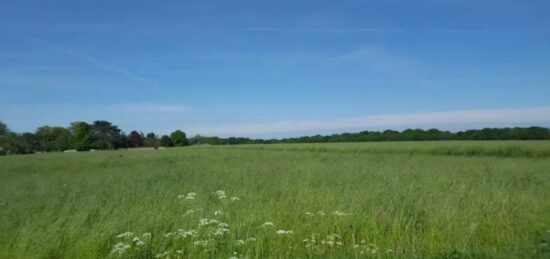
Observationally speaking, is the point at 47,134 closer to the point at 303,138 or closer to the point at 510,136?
the point at 303,138

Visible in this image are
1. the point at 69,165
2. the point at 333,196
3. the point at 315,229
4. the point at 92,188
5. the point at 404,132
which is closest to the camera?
the point at 315,229

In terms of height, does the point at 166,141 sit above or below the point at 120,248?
above

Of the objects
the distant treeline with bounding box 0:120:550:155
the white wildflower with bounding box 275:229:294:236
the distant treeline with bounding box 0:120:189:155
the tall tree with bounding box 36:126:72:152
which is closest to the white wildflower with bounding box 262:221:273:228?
the white wildflower with bounding box 275:229:294:236

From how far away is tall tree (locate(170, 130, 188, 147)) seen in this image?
97381 millimetres

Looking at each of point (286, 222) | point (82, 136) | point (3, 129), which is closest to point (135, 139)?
point (82, 136)

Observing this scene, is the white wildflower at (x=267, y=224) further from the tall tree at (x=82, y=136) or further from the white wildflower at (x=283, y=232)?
the tall tree at (x=82, y=136)

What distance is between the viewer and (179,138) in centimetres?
9812

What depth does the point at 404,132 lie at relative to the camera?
65.8 meters

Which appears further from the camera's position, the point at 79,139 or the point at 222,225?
the point at 79,139

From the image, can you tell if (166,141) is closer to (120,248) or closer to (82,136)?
(82,136)

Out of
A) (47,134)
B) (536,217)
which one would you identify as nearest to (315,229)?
(536,217)

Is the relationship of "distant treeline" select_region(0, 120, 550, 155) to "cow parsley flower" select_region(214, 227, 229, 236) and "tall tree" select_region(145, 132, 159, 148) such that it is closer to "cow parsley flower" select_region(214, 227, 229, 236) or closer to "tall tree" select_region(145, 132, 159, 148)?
"tall tree" select_region(145, 132, 159, 148)

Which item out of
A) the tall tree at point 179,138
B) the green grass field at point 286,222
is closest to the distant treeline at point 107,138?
the tall tree at point 179,138

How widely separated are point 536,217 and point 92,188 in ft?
37.5
